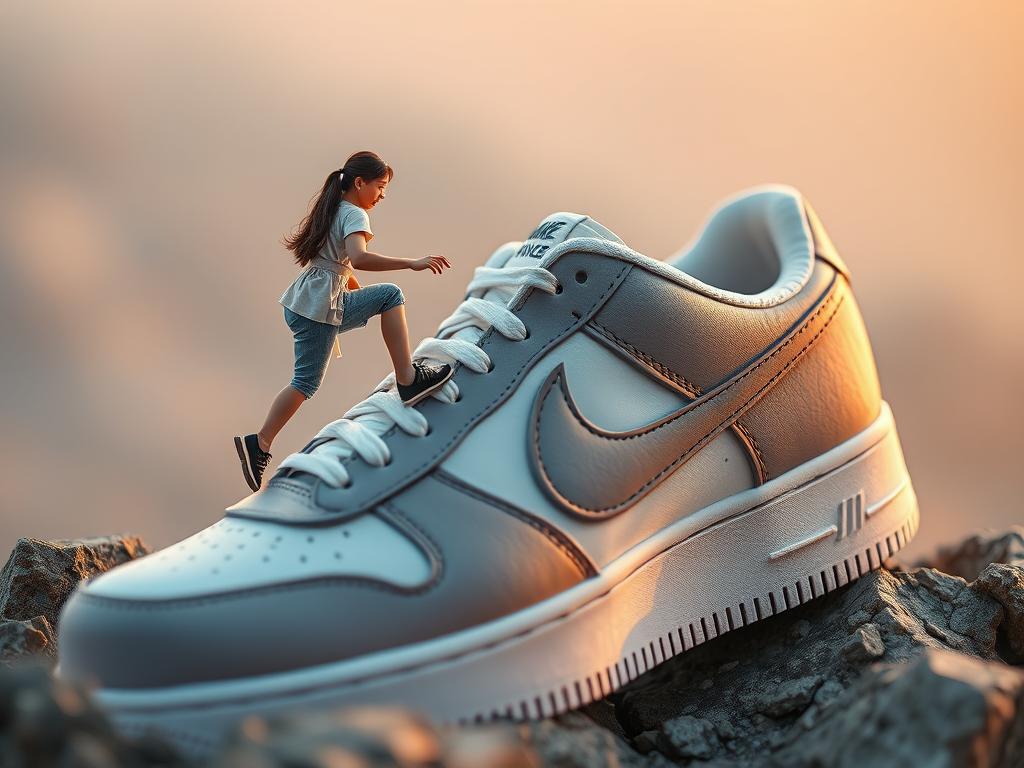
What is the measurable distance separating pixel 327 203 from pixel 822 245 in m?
0.83

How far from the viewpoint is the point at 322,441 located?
1.29 metres

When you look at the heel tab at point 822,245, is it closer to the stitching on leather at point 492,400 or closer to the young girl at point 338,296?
the stitching on leather at point 492,400

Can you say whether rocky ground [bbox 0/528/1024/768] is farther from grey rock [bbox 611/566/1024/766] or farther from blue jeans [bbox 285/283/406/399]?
blue jeans [bbox 285/283/406/399]

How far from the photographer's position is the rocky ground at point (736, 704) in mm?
681

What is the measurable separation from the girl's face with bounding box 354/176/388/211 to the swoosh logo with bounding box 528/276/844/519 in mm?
362

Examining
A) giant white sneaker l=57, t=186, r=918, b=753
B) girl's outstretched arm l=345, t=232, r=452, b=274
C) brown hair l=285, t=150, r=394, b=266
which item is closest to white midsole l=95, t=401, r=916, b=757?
giant white sneaker l=57, t=186, r=918, b=753

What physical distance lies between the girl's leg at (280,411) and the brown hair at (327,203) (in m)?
0.18

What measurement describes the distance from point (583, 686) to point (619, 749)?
83 millimetres

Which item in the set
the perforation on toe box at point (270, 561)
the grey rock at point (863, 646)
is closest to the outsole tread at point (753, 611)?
the grey rock at point (863, 646)

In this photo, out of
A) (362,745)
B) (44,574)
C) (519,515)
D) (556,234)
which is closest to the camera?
(362,745)

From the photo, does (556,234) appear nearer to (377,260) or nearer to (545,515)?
(377,260)

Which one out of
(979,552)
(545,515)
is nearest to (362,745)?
(545,515)

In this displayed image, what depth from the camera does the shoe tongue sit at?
1405 mm

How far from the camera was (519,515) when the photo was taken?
3.88 feet
